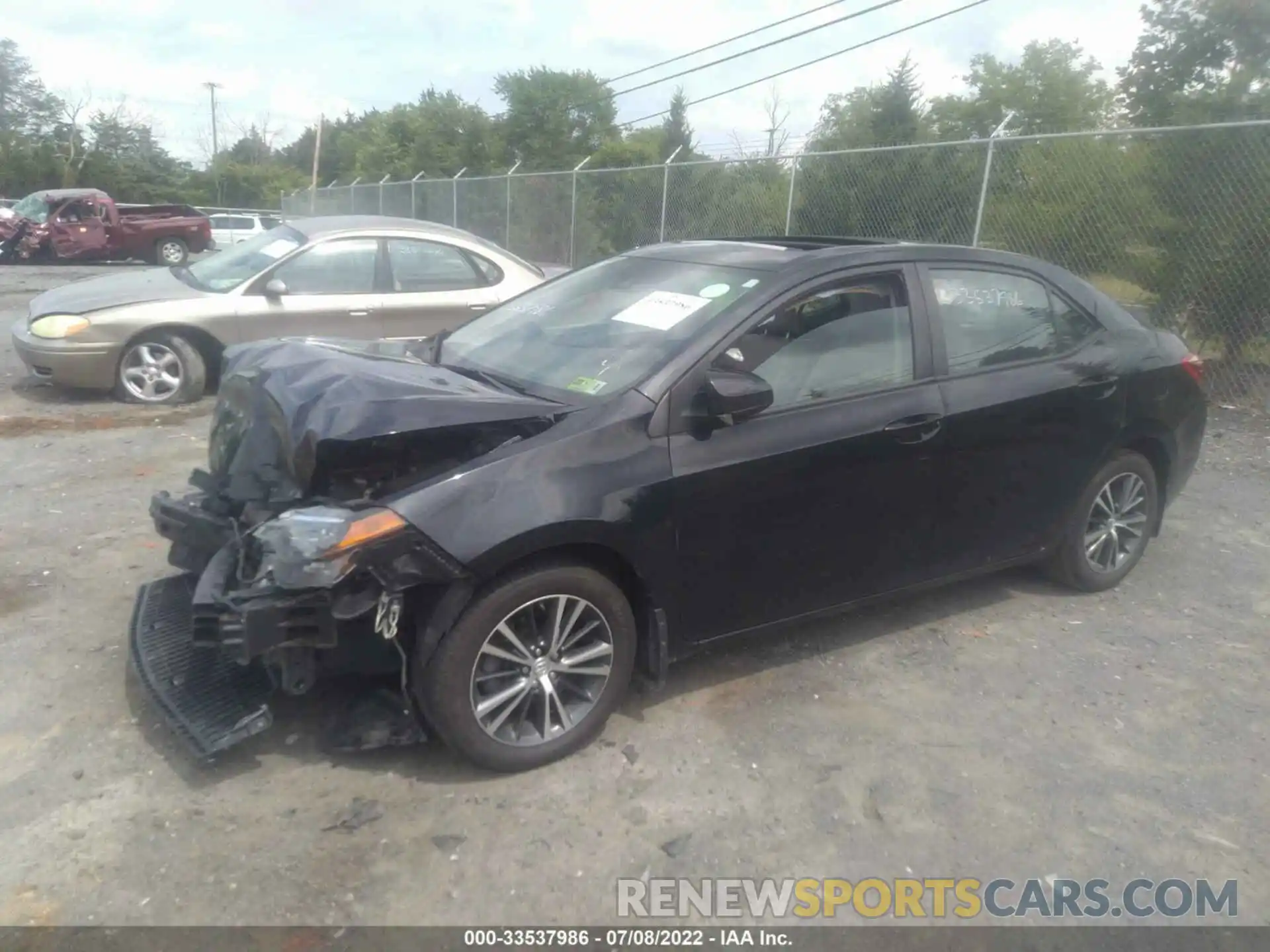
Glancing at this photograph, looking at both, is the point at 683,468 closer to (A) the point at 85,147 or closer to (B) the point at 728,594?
(B) the point at 728,594

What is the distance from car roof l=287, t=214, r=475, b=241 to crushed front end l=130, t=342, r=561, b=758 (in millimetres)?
5219

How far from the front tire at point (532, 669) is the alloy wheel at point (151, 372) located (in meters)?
6.08

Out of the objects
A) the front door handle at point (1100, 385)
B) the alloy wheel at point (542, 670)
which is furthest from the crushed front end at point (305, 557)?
the front door handle at point (1100, 385)

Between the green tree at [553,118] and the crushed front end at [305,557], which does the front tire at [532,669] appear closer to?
the crushed front end at [305,557]

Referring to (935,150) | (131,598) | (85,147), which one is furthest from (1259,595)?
Answer: (85,147)

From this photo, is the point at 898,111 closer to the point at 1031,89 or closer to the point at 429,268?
the point at 429,268

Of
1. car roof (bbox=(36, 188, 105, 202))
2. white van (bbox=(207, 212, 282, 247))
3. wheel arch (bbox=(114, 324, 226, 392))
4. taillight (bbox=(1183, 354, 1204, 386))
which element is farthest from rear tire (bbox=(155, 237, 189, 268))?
taillight (bbox=(1183, 354, 1204, 386))

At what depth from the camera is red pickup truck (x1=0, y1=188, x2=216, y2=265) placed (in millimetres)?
23000

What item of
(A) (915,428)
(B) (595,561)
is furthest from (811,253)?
(B) (595,561)

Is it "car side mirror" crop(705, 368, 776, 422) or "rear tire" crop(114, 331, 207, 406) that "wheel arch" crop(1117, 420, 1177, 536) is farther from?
"rear tire" crop(114, 331, 207, 406)

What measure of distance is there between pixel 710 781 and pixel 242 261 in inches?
278

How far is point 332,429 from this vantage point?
10.5 feet
